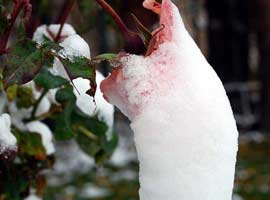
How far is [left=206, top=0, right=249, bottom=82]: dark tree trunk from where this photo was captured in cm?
779

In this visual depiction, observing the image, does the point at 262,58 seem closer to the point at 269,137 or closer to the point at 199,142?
the point at 269,137

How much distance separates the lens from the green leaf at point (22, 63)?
2.34 ft

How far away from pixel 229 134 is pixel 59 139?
1.56 feet

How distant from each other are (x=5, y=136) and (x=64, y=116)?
25 centimetres

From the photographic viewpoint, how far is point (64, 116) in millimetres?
1104

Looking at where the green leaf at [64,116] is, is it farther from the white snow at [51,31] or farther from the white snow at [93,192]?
the white snow at [93,192]

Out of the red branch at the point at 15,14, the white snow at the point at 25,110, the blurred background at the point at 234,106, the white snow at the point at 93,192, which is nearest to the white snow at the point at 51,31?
the white snow at the point at 25,110

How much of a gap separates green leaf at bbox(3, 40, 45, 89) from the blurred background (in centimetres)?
216

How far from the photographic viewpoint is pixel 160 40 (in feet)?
2.43

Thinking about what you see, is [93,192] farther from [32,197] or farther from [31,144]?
[31,144]

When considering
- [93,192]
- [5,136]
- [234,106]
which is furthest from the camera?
[234,106]

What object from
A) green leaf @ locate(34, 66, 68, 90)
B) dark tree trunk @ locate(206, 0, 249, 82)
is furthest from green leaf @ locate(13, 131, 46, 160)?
dark tree trunk @ locate(206, 0, 249, 82)

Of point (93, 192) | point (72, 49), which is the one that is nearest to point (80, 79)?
point (72, 49)

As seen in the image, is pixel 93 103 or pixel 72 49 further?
pixel 93 103
